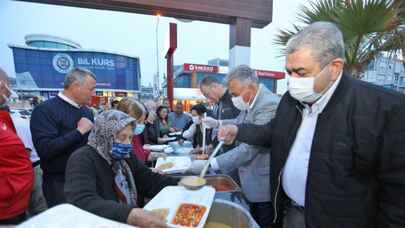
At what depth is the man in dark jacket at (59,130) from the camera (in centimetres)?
174

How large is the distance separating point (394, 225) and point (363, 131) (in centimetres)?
39

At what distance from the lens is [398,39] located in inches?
97.3

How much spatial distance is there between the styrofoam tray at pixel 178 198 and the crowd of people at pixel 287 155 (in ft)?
0.50

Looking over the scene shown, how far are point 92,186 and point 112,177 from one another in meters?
0.15

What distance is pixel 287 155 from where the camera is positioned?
3.79 feet

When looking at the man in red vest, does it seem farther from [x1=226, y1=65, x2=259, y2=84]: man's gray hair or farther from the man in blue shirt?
the man in blue shirt

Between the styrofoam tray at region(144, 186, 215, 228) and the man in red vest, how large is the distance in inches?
47.1

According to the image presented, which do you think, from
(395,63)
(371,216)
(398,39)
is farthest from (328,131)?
(395,63)

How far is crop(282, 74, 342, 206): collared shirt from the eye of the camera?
3.42ft

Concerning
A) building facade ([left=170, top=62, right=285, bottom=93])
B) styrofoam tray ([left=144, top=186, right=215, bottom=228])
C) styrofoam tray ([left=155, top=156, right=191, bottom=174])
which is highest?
building facade ([left=170, top=62, right=285, bottom=93])

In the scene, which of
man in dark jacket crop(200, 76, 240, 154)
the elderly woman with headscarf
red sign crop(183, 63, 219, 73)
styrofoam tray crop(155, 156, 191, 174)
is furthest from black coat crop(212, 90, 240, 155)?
red sign crop(183, 63, 219, 73)

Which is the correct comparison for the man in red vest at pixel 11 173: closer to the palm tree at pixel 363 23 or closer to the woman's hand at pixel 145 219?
the woman's hand at pixel 145 219

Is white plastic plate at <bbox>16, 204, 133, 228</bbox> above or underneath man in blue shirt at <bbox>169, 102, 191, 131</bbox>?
above

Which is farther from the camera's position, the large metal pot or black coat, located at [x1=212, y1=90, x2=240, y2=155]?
black coat, located at [x1=212, y1=90, x2=240, y2=155]
